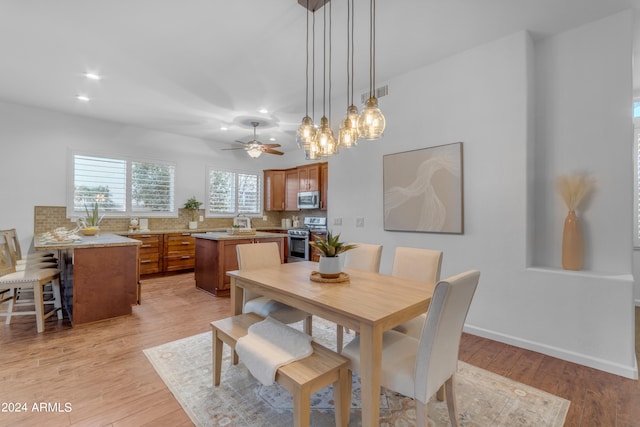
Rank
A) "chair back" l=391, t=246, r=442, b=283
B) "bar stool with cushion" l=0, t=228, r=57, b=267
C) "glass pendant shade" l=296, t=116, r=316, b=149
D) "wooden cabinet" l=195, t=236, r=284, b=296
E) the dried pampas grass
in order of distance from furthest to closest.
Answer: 1. "wooden cabinet" l=195, t=236, r=284, b=296
2. "bar stool with cushion" l=0, t=228, r=57, b=267
3. the dried pampas grass
4. "glass pendant shade" l=296, t=116, r=316, b=149
5. "chair back" l=391, t=246, r=442, b=283

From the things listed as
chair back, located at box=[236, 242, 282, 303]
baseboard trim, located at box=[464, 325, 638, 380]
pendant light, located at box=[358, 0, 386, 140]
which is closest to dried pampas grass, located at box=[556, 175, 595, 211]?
baseboard trim, located at box=[464, 325, 638, 380]

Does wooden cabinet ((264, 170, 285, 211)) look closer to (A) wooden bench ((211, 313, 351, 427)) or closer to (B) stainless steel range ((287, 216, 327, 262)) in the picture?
(B) stainless steel range ((287, 216, 327, 262))

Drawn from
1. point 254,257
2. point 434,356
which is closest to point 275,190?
point 254,257

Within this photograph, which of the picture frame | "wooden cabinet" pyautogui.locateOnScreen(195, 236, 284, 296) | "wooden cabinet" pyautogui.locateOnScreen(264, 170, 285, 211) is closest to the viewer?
the picture frame

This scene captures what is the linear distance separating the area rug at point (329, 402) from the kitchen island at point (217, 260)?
1.89 m

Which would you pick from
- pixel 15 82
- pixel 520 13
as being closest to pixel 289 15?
pixel 520 13

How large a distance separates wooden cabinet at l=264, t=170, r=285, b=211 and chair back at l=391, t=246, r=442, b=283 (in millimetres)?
5137

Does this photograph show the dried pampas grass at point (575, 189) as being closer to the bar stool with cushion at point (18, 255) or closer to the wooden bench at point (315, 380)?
the wooden bench at point (315, 380)

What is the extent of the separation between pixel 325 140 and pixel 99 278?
116 inches

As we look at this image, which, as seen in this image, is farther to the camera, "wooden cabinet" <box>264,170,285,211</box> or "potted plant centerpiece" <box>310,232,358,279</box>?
"wooden cabinet" <box>264,170,285,211</box>

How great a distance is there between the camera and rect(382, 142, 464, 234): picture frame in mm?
3057

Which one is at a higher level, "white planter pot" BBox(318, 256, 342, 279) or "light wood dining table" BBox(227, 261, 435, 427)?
"white planter pot" BBox(318, 256, 342, 279)

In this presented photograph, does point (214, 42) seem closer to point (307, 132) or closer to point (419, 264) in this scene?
point (307, 132)

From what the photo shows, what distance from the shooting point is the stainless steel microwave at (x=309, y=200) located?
21.3 feet
